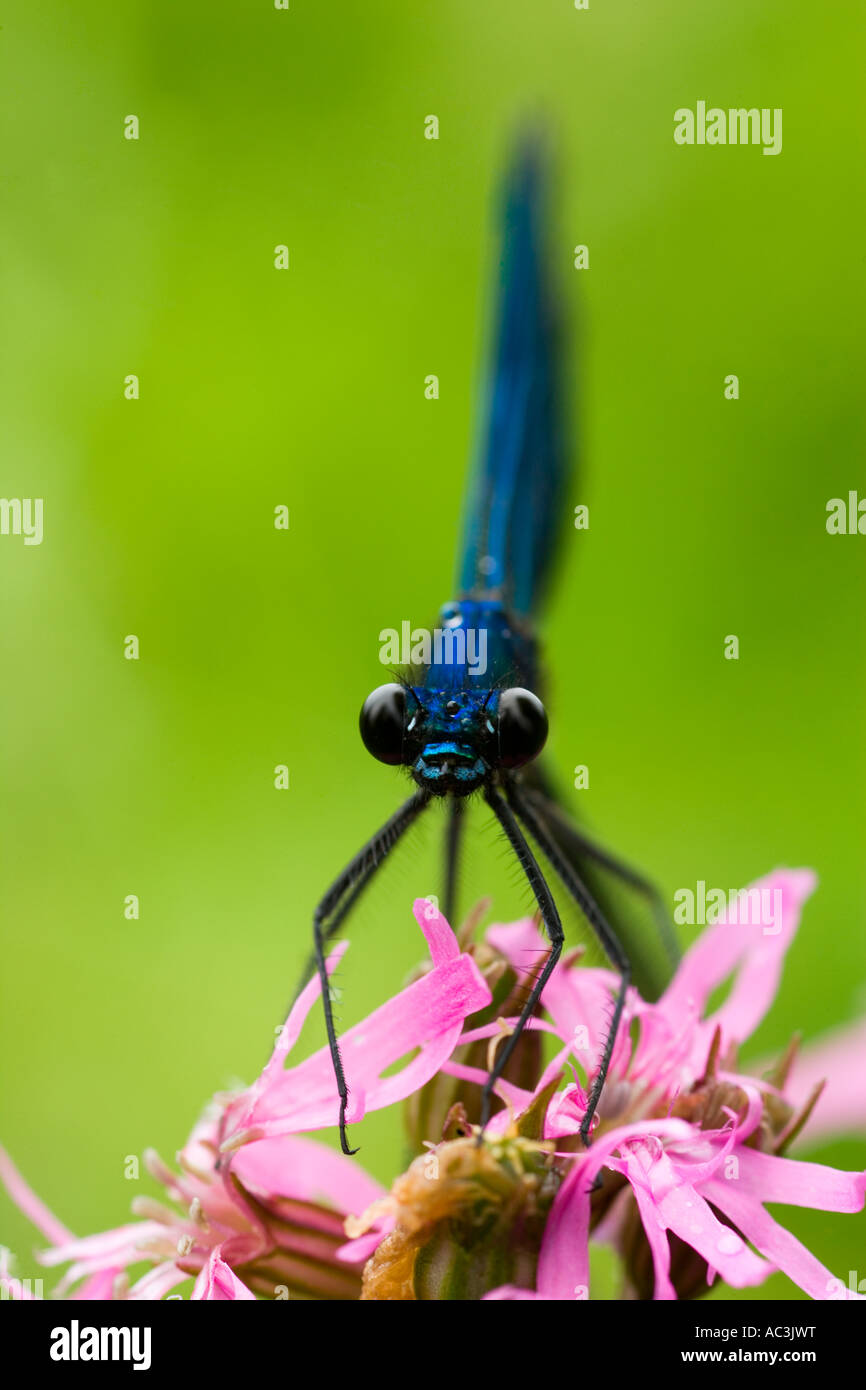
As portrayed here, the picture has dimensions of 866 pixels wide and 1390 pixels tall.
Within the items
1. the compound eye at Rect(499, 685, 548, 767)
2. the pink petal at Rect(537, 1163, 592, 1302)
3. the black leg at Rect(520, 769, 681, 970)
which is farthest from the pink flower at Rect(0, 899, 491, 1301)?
the black leg at Rect(520, 769, 681, 970)

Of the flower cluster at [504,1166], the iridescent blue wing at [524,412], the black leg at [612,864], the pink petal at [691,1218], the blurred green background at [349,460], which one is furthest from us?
the blurred green background at [349,460]

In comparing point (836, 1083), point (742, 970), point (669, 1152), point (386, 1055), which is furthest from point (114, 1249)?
point (836, 1083)

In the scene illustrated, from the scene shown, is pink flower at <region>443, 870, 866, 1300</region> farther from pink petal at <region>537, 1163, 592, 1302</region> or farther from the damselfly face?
the damselfly face

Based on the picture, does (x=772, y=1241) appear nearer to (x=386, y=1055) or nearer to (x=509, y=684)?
(x=386, y=1055)

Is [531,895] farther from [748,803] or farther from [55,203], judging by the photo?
[55,203]

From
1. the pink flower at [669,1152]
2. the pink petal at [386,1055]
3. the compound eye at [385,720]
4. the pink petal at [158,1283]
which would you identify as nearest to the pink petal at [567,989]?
the pink flower at [669,1152]

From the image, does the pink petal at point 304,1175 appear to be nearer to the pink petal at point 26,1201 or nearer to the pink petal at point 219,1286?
the pink petal at point 219,1286
